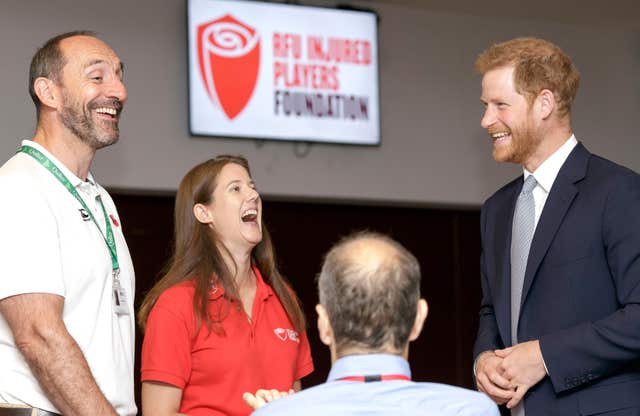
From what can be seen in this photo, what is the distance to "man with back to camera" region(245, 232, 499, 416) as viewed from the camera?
1777 mm

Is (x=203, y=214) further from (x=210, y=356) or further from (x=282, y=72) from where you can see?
(x=282, y=72)

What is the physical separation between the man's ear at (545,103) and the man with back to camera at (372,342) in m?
1.25

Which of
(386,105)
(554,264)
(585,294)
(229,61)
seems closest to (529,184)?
(554,264)

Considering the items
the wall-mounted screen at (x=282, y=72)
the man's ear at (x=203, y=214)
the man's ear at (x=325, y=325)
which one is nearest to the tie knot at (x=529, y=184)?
the man's ear at (x=203, y=214)

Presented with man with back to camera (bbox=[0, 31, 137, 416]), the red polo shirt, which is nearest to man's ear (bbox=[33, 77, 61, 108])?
man with back to camera (bbox=[0, 31, 137, 416])

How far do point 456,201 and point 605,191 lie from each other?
3.33m

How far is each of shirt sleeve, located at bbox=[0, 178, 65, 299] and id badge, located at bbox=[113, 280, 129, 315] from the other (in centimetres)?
20

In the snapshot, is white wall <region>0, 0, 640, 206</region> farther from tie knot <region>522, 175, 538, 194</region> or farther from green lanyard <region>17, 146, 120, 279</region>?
tie knot <region>522, 175, 538, 194</region>

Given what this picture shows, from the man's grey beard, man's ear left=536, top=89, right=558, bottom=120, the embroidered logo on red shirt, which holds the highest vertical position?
man's ear left=536, top=89, right=558, bottom=120

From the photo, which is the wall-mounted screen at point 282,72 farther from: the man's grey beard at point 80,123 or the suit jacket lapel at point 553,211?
the suit jacket lapel at point 553,211

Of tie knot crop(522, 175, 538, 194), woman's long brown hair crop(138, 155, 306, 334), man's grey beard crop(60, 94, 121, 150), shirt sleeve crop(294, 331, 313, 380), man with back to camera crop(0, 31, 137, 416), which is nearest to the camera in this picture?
man with back to camera crop(0, 31, 137, 416)

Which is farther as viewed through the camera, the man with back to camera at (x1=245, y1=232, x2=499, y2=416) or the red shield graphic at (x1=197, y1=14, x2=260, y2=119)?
the red shield graphic at (x1=197, y1=14, x2=260, y2=119)

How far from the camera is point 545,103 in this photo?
9.87 ft

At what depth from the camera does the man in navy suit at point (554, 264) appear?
2705 mm
